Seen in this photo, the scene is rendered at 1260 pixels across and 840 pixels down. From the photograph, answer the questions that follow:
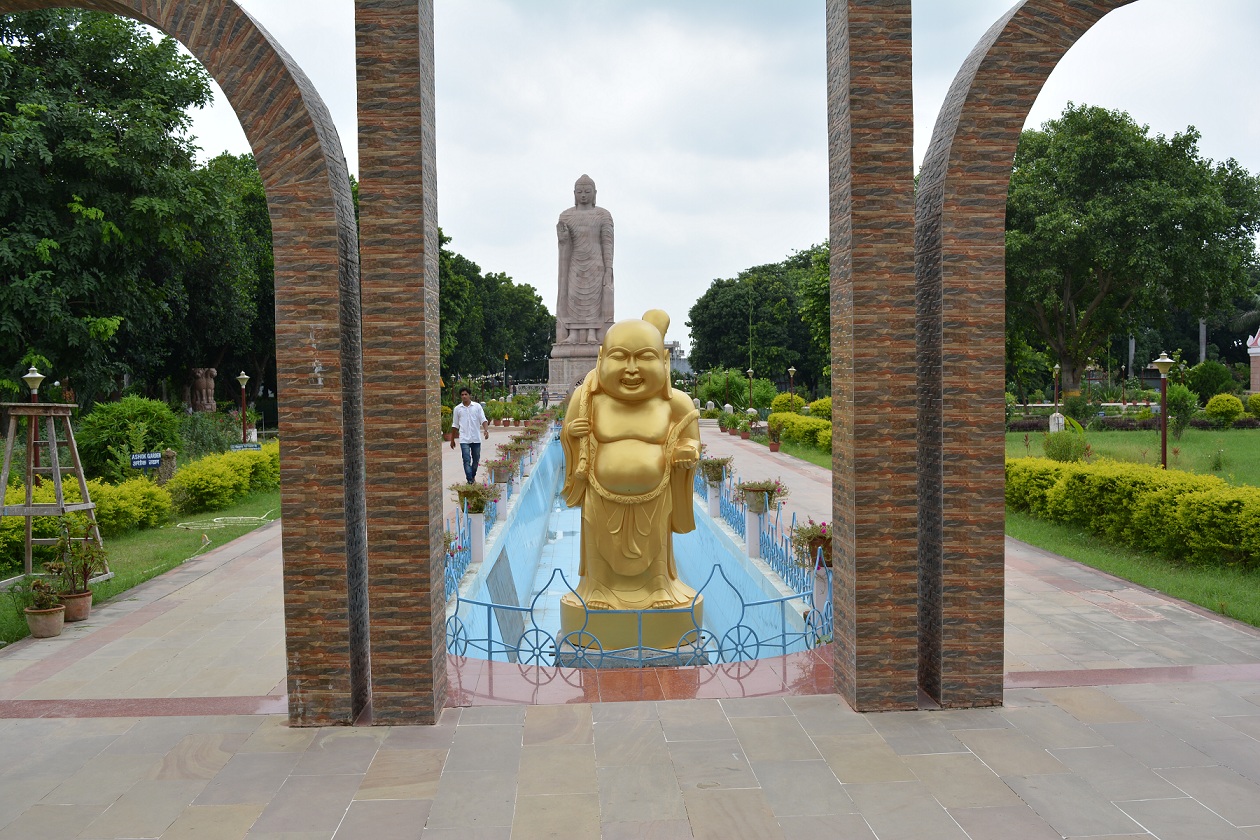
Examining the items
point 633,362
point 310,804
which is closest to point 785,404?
point 633,362

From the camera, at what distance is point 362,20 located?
470cm

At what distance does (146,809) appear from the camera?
389 centimetres

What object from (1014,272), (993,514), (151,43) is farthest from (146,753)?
(1014,272)

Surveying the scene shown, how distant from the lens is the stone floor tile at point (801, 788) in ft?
12.4

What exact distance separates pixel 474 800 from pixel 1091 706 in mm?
3535

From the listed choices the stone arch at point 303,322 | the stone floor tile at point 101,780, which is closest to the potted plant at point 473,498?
A: the stone arch at point 303,322

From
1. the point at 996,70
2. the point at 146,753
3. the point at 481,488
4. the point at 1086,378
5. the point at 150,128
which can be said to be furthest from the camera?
the point at 1086,378

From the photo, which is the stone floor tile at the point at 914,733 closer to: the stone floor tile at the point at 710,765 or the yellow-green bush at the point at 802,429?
the stone floor tile at the point at 710,765

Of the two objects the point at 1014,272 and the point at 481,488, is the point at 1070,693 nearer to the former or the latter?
the point at 481,488

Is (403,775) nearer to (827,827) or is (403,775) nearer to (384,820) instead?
(384,820)

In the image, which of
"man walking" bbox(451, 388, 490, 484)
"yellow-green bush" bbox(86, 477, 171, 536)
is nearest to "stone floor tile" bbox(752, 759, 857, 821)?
"yellow-green bush" bbox(86, 477, 171, 536)

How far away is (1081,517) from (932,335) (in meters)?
7.07

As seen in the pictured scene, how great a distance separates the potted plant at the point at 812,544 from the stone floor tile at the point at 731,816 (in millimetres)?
3185

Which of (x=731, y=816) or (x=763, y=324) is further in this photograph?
(x=763, y=324)
